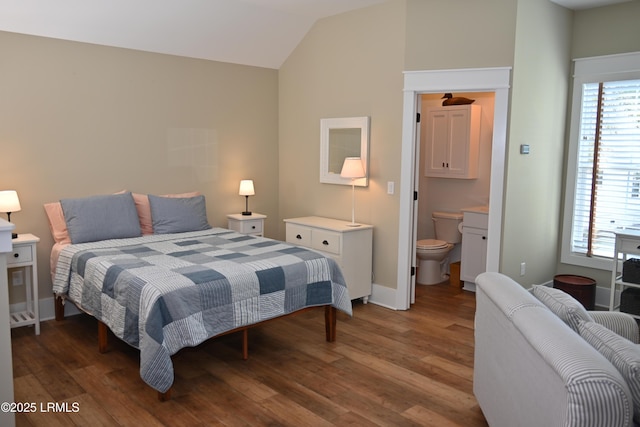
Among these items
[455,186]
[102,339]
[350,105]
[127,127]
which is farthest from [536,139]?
[102,339]

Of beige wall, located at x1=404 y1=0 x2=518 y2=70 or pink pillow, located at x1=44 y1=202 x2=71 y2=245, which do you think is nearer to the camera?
beige wall, located at x1=404 y1=0 x2=518 y2=70

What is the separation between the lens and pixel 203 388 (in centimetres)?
334

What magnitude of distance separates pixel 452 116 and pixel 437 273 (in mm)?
1796

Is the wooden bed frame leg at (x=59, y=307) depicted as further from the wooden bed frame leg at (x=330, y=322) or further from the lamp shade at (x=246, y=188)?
the wooden bed frame leg at (x=330, y=322)

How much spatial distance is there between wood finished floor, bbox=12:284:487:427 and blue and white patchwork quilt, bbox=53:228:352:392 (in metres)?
0.30

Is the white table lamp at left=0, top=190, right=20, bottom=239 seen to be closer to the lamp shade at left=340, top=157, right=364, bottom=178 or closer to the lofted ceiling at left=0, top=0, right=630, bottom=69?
the lofted ceiling at left=0, top=0, right=630, bottom=69

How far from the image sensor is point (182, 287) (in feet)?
10.7

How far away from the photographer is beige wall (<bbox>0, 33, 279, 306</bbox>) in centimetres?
434

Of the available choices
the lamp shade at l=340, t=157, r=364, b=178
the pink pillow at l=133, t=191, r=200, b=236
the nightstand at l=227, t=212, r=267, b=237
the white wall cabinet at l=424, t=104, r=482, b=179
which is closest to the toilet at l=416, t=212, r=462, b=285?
the white wall cabinet at l=424, t=104, r=482, b=179

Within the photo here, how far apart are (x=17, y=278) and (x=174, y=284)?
1991mm

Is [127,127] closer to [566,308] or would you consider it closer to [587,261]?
[566,308]

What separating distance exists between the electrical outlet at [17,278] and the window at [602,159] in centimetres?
507

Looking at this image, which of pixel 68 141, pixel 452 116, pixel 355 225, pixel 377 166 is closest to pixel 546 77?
pixel 452 116

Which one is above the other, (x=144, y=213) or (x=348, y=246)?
(x=144, y=213)
